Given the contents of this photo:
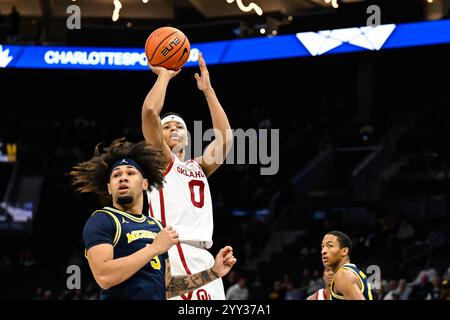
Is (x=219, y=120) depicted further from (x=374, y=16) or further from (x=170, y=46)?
(x=374, y=16)

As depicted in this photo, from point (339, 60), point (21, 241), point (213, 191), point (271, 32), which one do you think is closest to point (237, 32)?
point (271, 32)

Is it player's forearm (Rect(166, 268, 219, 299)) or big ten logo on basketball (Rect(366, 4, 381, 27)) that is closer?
player's forearm (Rect(166, 268, 219, 299))

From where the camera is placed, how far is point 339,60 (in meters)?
21.2

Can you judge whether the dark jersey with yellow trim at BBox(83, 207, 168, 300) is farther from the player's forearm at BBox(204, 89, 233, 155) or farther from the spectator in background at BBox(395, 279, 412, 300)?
the spectator in background at BBox(395, 279, 412, 300)

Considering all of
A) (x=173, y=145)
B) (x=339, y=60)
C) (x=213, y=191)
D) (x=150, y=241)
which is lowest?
(x=150, y=241)

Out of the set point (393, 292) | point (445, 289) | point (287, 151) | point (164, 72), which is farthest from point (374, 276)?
point (164, 72)

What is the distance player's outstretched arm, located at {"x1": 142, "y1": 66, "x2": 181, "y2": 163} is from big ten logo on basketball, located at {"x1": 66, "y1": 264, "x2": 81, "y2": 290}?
1199 centimetres

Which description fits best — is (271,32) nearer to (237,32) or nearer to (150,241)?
(237,32)

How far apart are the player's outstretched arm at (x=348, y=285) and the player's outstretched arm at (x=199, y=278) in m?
1.80

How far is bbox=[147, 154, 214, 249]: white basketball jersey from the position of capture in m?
5.41

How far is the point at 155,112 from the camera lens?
5.02 metres

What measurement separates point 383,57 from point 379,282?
946 cm

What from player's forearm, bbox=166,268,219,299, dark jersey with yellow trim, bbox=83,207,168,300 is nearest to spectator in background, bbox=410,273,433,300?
player's forearm, bbox=166,268,219,299
